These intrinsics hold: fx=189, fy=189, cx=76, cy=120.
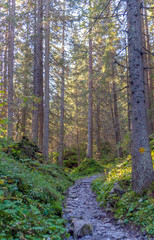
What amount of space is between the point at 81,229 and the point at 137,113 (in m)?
3.48

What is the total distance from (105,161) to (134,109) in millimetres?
14748

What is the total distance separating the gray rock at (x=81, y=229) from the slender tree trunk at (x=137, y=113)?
6.11 feet

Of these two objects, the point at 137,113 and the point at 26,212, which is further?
the point at 137,113

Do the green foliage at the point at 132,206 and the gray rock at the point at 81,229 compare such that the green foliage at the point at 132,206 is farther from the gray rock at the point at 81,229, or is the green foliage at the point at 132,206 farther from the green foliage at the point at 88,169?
the green foliage at the point at 88,169

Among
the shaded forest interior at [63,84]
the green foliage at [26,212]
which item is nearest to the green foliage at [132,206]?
the shaded forest interior at [63,84]

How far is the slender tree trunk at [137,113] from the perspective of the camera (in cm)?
542

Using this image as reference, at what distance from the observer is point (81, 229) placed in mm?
4223

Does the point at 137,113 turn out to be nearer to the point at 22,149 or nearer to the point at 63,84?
the point at 22,149

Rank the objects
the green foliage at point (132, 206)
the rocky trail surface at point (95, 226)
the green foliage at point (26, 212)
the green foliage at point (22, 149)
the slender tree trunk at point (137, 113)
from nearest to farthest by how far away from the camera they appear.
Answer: the green foliage at point (26, 212) < the rocky trail surface at point (95, 226) < the green foliage at point (132, 206) < the slender tree trunk at point (137, 113) < the green foliage at point (22, 149)

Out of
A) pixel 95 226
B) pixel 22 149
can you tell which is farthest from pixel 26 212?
pixel 22 149

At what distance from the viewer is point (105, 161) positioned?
19703 millimetres

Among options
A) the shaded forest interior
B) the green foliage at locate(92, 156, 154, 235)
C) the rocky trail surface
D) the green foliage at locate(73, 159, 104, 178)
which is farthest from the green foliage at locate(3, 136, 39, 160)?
the green foliage at locate(73, 159, 104, 178)

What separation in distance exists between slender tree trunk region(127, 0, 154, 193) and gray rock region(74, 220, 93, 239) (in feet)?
6.11

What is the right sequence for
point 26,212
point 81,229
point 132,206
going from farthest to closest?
1. point 132,206
2. point 81,229
3. point 26,212
